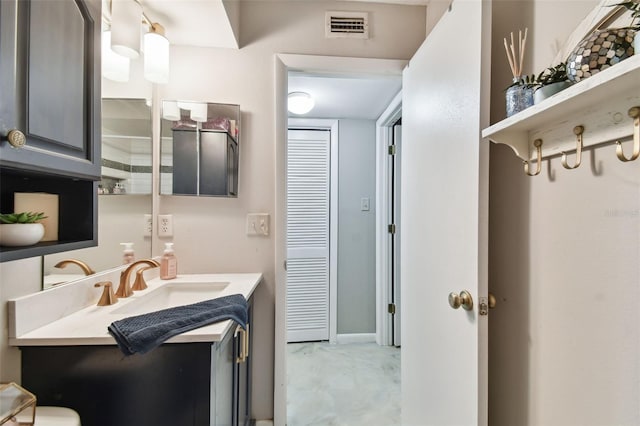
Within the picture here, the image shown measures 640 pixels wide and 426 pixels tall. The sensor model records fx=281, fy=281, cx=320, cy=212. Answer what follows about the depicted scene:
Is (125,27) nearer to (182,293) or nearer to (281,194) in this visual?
(281,194)

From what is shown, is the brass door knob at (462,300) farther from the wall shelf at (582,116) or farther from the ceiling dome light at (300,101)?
the ceiling dome light at (300,101)

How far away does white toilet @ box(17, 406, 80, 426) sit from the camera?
680 mm

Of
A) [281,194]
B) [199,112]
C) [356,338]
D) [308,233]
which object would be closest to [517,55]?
[281,194]

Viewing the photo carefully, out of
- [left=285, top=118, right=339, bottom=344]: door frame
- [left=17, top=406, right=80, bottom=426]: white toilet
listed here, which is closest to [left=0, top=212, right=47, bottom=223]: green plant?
[left=17, top=406, right=80, bottom=426]: white toilet

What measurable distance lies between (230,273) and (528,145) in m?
1.42

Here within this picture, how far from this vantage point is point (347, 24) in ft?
5.18

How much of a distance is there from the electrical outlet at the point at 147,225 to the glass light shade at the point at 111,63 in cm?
65

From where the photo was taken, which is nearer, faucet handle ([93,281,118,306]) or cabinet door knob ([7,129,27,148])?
cabinet door knob ([7,129,27,148])

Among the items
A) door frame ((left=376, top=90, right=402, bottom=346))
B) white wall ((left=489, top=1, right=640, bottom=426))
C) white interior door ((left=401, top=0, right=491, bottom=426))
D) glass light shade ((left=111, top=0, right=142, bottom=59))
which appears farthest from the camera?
door frame ((left=376, top=90, right=402, bottom=346))

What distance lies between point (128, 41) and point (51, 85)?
1.91 feet

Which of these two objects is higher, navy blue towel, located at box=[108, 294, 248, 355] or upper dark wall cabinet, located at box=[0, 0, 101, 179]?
upper dark wall cabinet, located at box=[0, 0, 101, 179]

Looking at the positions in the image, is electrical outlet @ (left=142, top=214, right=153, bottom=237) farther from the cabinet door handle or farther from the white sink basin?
the cabinet door handle

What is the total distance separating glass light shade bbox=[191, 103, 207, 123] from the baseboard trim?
223 centimetres

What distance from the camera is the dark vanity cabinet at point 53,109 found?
580mm
